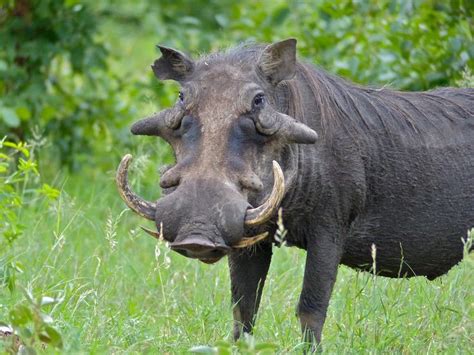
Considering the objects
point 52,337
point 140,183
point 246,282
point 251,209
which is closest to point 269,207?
point 251,209

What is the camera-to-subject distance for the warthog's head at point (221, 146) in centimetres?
393

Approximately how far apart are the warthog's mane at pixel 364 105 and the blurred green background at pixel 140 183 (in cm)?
57

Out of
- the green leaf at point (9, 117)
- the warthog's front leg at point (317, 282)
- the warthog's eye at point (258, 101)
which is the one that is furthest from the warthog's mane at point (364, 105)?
the green leaf at point (9, 117)

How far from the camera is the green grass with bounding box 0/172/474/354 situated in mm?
4430

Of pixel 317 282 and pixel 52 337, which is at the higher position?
pixel 52 337

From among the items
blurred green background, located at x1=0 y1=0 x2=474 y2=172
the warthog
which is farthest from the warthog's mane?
blurred green background, located at x1=0 y1=0 x2=474 y2=172

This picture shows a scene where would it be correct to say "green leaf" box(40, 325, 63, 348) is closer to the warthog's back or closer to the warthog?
the warthog

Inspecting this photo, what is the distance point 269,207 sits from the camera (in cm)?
399

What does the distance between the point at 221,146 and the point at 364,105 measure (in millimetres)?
969

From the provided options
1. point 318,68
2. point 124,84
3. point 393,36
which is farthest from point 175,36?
point 318,68

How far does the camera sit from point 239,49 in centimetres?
467

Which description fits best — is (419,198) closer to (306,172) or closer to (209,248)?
(306,172)

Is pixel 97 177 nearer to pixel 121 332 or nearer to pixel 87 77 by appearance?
pixel 87 77

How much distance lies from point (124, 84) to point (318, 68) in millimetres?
3588
